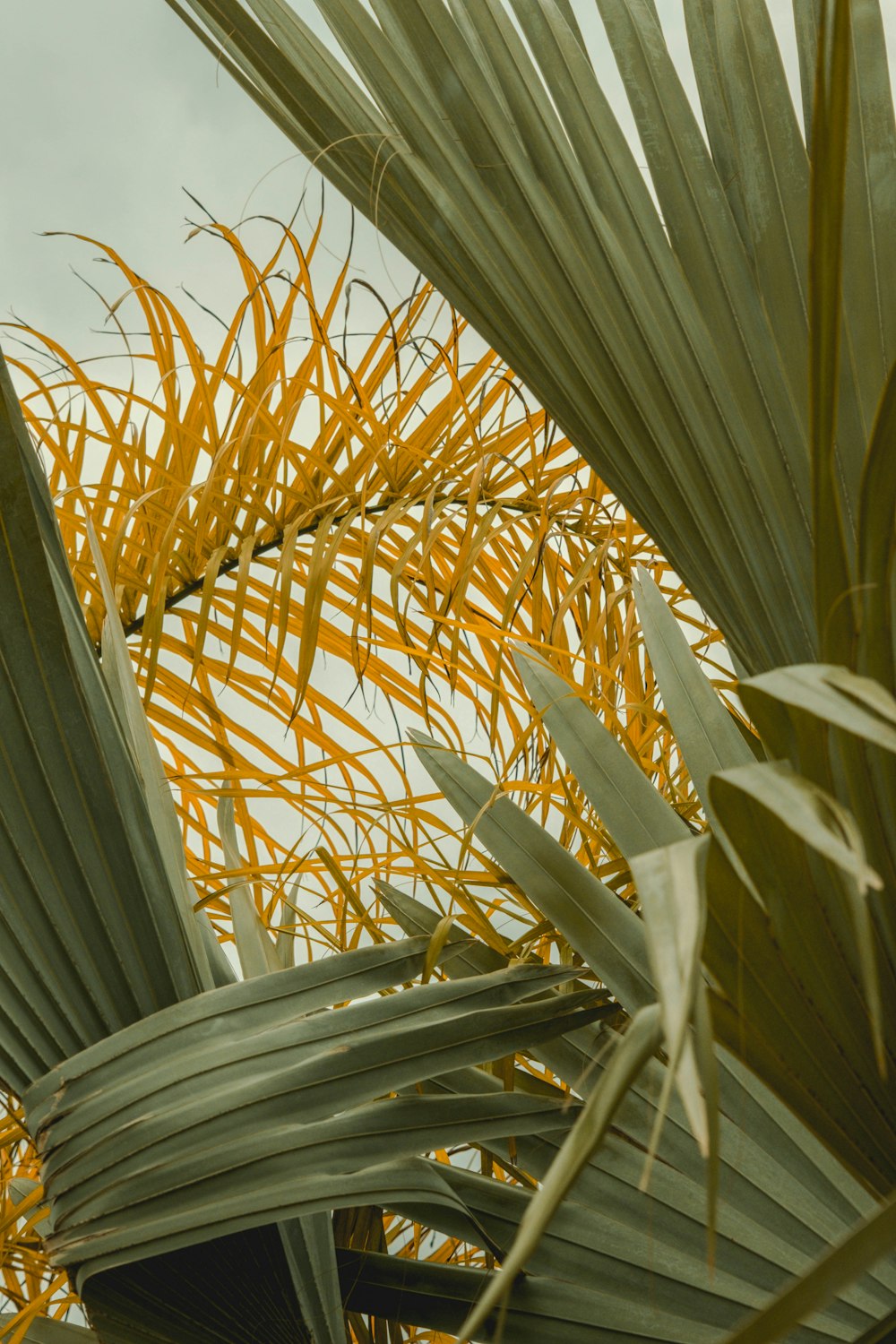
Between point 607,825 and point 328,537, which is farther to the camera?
point 328,537

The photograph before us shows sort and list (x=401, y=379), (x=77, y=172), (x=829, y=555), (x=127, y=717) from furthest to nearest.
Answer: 1. (x=77, y=172)
2. (x=401, y=379)
3. (x=127, y=717)
4. (x=829, y=555)

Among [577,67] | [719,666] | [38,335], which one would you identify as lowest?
[719,666]

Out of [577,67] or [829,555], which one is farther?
[577,67]

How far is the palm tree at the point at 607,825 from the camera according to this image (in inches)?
16.0

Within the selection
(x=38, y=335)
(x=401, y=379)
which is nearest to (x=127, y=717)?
(x=401, y=379)

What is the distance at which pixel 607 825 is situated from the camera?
490 millimetres

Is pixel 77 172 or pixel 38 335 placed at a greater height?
pixel 77 172

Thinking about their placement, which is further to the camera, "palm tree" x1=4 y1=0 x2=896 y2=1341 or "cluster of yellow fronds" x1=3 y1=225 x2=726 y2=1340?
"cluster of yellow fronds" x1=3 y1=225 x2=726 y2=1340

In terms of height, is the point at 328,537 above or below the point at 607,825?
above

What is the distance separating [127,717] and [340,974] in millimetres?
184

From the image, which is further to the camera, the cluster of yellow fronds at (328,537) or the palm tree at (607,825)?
the cluster of yellow fronds at (328,537)

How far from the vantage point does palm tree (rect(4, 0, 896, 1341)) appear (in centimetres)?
41

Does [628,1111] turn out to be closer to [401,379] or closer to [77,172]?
[401,379]

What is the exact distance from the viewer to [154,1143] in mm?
420
